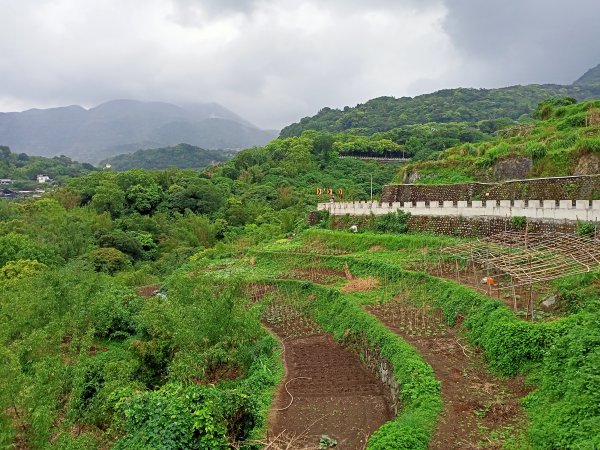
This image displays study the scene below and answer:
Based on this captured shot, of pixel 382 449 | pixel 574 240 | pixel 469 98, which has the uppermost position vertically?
pixel 469 98

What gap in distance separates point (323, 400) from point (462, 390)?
4010mm

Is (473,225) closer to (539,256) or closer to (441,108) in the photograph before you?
(539,256)

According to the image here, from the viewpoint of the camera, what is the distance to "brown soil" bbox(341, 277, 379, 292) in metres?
21.1

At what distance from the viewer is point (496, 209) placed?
77.5 ft

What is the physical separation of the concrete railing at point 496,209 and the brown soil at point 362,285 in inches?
292

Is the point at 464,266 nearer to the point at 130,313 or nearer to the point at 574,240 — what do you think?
the point at 574,240

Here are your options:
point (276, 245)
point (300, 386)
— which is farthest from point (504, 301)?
point (276, 245)

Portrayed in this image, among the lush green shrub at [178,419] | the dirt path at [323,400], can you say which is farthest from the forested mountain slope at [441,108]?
the lush green shrub at [178,419]

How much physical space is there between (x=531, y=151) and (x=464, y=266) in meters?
12.5

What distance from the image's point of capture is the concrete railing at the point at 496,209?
755 inches

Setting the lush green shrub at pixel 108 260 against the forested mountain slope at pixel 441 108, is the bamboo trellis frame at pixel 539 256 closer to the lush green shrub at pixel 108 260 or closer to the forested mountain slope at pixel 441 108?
the lush green shrub at pixel 108 260

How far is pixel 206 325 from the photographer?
48.2ft

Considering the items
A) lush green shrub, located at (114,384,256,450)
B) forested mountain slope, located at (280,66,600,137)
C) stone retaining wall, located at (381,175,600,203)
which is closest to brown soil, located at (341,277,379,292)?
stone retaining wall, located at (381,175,600,203)

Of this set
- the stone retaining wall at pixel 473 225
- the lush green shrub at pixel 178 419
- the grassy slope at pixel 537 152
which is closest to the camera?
the lush green shrub at pixel 178 419
